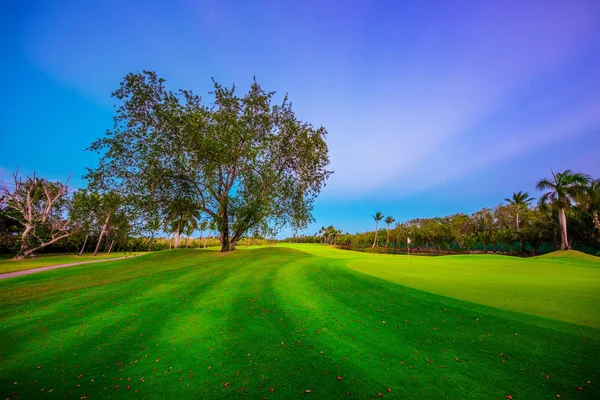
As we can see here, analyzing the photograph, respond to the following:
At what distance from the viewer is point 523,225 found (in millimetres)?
57281

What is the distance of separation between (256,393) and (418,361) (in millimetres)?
3373

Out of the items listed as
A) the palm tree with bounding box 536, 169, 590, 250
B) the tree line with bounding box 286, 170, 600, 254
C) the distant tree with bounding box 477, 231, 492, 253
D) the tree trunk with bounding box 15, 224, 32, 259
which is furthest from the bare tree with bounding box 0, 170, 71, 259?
the distant tree with bounding box 477, 231, 492, 253

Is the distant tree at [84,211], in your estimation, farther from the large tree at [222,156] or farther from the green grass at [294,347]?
the green grass at [294,347]

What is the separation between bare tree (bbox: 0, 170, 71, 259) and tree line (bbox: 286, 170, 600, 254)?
42.3 metres

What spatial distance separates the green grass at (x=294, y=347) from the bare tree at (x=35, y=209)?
32349 mm

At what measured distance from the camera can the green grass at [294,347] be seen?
4211 mm

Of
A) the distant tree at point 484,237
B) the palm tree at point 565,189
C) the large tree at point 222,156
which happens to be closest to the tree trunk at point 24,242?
the large tree at point 222,156

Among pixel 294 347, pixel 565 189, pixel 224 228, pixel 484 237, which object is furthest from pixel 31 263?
pixel 484 237

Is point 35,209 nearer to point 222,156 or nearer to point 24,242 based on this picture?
point 24,242

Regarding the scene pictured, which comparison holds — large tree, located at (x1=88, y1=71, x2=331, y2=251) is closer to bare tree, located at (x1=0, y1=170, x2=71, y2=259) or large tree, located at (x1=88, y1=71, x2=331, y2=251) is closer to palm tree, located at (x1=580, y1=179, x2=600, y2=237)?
bare tree, located at (x1=0, y1=170, x2=71, y2=259)

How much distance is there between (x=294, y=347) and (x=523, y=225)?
247ft

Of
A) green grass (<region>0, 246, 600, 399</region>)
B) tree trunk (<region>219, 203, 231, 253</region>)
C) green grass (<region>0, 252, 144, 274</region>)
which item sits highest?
tree trunk (<region>219, 203, 231, 253</region>)

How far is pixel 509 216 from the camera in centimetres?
5903

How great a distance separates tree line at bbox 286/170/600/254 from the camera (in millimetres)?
32094
